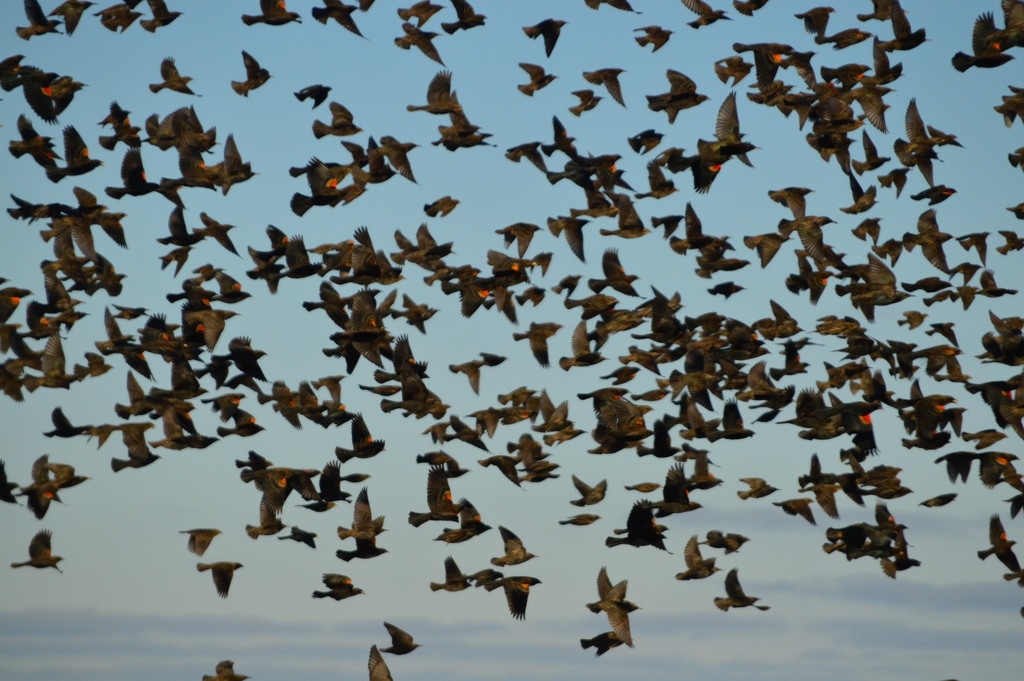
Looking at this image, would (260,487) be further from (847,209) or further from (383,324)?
(847,209)

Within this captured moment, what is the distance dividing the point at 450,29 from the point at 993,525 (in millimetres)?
18378

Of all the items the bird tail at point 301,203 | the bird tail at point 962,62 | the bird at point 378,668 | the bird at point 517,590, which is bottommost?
the bird at point 378,668

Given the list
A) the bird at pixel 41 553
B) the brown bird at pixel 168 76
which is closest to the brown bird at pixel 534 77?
the brown bird at pixel 168 76

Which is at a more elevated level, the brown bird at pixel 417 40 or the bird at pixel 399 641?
the brown bird at pixel 417 40

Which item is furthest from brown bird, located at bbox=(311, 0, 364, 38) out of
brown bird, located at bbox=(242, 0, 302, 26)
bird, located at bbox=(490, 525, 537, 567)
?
bird, located at bbox=(490, 525, 537, 567)

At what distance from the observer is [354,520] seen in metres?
35.2

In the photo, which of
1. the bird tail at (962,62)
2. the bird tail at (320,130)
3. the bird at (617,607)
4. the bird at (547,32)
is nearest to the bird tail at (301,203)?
the bird tail at (320,130)

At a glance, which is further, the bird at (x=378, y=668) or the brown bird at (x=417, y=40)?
the brown bird at (x=417, y=40)

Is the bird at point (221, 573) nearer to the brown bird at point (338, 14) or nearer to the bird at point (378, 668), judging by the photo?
the bird at point (378, 668)

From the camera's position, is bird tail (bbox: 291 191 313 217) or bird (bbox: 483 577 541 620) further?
A: bird tail (bbox: 291 191 313 217)

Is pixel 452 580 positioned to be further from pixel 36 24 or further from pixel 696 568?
pixel 36 24

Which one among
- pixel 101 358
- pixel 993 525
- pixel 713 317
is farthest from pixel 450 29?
pixel 993 525

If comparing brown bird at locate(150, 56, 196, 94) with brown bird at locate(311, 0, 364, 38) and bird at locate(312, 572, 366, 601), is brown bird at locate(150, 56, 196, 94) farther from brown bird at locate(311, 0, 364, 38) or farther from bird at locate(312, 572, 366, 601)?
bird at locate(312, 572, 366, 601)

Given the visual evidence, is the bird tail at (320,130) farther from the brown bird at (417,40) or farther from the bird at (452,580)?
the bird at (452,580)
